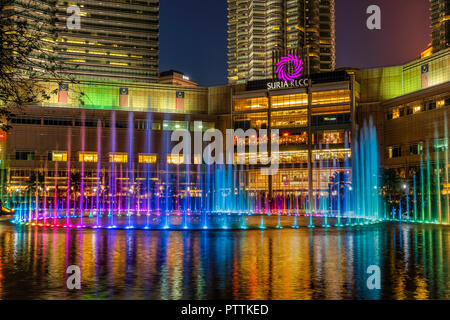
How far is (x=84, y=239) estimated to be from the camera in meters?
22.8

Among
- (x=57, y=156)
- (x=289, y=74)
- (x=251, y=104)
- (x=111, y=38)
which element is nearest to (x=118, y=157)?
(x=57, y=156)

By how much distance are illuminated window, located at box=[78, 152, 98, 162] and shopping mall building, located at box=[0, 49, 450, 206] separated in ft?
0.63

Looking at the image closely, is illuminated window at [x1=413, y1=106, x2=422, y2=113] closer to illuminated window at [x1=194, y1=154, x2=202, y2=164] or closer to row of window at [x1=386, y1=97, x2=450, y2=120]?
row of window at [x1=386, y1=97, x2=450, y2=120]

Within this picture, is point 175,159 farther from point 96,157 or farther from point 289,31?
point 289,31

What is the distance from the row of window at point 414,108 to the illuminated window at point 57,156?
60589 mm

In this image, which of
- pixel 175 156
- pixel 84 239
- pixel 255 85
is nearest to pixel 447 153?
pixel 255 85

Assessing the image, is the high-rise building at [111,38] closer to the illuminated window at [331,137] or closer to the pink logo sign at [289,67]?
the pink logo sign at [289,67]

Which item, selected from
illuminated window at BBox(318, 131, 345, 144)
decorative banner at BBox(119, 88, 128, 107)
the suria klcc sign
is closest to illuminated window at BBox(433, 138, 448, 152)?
illuminated window at BBox(318, 131, 345, 144)

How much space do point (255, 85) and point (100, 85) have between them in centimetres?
3192

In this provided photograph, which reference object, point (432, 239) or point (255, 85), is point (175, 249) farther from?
point (255, 85)

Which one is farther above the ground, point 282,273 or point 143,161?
point 143,161

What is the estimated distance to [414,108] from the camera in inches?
3273

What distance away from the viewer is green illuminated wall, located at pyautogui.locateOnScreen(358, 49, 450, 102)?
89.6 metres
